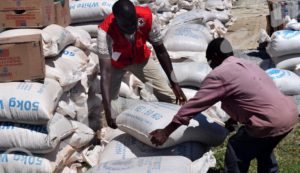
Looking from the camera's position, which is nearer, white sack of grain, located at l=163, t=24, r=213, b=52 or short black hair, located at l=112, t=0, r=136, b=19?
short black hair, located at l=112, t=0, r=136, b=19

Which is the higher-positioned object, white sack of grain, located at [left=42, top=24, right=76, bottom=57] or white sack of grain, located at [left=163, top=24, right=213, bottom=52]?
white sack of grain, located at [left=42, top=24, right=76, bottom=57]

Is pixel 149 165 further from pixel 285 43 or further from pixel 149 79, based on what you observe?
pixel 285 43

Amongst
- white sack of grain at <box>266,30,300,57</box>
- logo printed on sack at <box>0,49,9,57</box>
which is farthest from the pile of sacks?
white sack of grain at <box>266,30,300,57</box>

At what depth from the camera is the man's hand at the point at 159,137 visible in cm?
325

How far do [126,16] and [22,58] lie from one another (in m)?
0.78

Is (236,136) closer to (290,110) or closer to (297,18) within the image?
(290,110)

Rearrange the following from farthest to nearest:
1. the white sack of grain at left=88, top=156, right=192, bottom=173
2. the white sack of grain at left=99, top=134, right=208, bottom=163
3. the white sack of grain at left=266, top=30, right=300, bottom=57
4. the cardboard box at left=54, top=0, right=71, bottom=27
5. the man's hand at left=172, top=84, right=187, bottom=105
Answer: the white sack of grain at left=266, top=30, right=300, bottom=57
the cardboard box at left=54, top=0, right=71, bottom=27
the man's hand at left=172, top=84, right=187, bottom=105
the white sack of grain at left=99, top=134, right=208, bottom=163
the white sack of grain at left=88, top=156, right=192, bottom=173

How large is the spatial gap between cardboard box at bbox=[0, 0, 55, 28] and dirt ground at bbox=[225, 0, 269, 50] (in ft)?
13.0

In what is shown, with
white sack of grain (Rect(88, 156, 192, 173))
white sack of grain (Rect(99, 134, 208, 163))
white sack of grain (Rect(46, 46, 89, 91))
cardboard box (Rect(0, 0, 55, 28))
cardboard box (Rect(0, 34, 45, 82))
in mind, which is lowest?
white sack of grain (Rect(99, 134, 208, 163))

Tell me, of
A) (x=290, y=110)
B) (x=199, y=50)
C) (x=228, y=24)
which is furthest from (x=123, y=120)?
(x=228, y=24)

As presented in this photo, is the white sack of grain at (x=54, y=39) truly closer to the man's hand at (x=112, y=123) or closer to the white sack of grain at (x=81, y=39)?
the white sack of grain at (x=81, y=39)

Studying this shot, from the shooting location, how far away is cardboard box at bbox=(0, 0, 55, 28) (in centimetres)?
400

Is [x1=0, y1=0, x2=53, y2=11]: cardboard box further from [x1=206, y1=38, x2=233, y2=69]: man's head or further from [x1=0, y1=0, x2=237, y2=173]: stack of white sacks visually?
[x1=206, y1=38, x2=233, y2=69]: man's head

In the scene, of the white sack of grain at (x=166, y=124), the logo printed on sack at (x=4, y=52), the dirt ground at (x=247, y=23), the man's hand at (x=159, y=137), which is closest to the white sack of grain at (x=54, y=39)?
the logo printed on sack at (x=4, y=52)
